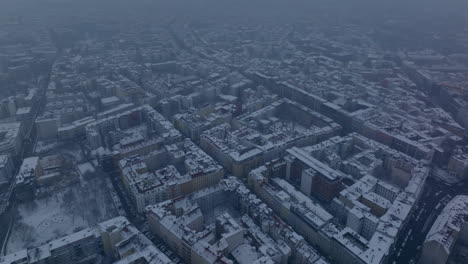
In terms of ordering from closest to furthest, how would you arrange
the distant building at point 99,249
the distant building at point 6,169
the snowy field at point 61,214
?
the distant building at point 99,249, the snowy field at point 61,214, the distant building at point 6,169

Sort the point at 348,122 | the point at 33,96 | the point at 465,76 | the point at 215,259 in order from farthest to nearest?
the point at 465,76 → the point at 33,96 → the point at 348,122 → the point at 215,259

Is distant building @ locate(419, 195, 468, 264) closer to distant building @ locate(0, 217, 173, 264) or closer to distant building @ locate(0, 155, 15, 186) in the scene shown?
distant building @ locate(0, 217, 173, 264)

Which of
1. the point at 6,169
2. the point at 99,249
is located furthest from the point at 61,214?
the point at 6,169

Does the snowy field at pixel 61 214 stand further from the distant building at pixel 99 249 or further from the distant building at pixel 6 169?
the distant building at pixel 6 169

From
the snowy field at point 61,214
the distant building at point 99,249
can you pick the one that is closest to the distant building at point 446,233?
the distant building at point 99,249

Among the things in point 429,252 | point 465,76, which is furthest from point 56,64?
point 465,76

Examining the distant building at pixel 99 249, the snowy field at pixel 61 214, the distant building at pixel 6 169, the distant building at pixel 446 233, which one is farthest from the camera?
the distant building at pixel 6 169

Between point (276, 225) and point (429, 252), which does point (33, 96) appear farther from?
point (429, 252)

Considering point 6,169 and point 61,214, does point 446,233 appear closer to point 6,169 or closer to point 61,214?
point 61,214
